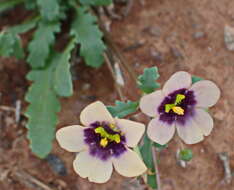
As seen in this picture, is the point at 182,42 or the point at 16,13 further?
the point at 16,13

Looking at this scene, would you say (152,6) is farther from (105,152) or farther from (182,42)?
(105,152)

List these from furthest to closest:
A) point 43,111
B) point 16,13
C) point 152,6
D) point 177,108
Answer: point 16,13
point 152,6
point 43,111
point 177,108

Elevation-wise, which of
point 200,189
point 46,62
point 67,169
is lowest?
point 200,189

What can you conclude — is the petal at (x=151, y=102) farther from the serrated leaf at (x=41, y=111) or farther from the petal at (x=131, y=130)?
the serrated leaf at (x=41, y=111)

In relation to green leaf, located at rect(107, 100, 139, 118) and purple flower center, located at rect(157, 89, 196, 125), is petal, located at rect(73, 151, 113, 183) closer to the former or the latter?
green leaf, located at rect(107, 100, 139, 118)

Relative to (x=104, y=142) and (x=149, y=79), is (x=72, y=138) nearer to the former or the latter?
(x=104, y=142)

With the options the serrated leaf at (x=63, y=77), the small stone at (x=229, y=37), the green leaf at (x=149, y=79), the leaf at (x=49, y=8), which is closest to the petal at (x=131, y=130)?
the green leaf at (x=149, y=79)

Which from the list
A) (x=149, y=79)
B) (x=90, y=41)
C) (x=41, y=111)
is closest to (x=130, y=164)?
(x=149, y=79)

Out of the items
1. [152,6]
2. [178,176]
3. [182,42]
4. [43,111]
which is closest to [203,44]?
[182,42]
